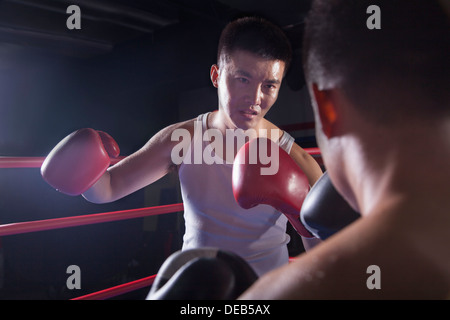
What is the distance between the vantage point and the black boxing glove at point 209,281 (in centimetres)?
51

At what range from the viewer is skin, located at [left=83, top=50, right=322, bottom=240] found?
4.14ft

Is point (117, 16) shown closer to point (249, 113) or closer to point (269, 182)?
point (249, 113)

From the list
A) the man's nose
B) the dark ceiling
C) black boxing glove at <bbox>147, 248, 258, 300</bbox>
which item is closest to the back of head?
black boxing glove at <bbox>147, 248, 258, 300</bbox>

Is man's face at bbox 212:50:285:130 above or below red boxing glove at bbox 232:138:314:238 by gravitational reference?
above

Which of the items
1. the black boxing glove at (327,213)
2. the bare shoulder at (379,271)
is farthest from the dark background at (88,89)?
the bare shoulder at (379,271)

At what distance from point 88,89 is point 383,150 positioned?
200 inches

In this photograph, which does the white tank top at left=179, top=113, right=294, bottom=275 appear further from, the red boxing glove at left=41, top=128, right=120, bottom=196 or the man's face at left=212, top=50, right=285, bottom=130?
the red boxing glove at left=41, top=128, right=120, bottom=196

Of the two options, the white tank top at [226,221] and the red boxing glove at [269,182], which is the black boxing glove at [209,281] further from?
the white tank top at [226,221]

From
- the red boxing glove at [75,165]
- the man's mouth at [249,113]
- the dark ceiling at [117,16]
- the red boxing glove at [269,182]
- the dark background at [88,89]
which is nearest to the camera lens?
the red boxing glove at [269,182]

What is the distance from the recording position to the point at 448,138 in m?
0.44

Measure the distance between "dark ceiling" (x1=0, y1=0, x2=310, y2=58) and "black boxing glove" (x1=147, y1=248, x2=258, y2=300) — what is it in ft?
9.81

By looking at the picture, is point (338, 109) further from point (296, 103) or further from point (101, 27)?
point (296, 103)

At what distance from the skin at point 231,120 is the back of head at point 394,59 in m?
0.76
